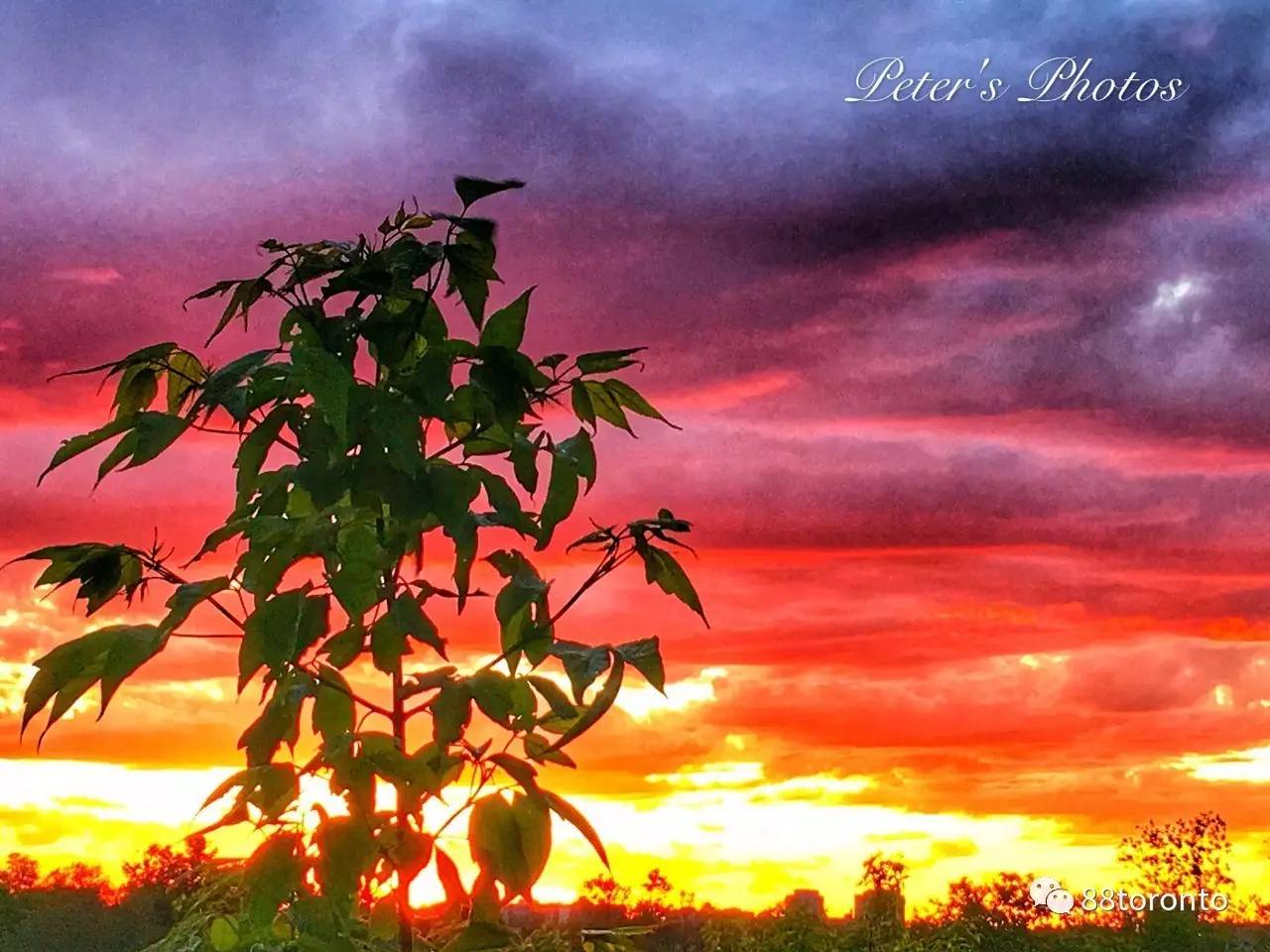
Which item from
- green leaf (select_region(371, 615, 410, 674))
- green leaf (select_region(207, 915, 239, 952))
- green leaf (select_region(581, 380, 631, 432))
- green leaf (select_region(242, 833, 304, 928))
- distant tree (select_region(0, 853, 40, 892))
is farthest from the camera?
distant tree (select_region(0, 853, 40, 892))

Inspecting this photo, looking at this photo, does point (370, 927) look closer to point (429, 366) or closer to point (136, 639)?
point (136, 639)

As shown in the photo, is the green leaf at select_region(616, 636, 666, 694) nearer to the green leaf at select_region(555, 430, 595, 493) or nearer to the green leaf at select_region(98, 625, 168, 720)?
the green leaf at select_region(555, 430, 595, 493)

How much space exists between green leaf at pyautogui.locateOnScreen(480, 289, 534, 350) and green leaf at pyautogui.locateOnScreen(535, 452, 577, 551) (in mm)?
313

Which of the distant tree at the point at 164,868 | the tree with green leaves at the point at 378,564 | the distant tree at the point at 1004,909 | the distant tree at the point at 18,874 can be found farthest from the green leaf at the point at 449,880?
the distant tree at the point at 18,874

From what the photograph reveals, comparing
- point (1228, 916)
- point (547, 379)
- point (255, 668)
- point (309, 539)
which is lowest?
point (1228, 916)

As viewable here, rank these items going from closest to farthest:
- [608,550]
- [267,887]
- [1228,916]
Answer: [267,887] < [608,550] < [1228,916]

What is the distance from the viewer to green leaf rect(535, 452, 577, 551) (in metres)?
3.56

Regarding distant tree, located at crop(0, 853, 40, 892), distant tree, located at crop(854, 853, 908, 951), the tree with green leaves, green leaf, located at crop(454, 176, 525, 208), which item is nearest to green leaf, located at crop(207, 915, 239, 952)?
the tree with green leaves

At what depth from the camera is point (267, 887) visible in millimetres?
3434

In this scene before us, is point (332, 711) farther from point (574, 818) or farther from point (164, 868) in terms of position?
point (164, 868)

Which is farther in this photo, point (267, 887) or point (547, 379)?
point (547, 379)

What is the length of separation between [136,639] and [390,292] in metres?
1.02

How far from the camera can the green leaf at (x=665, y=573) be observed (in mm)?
3621

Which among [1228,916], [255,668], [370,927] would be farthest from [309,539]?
[1228,916]
